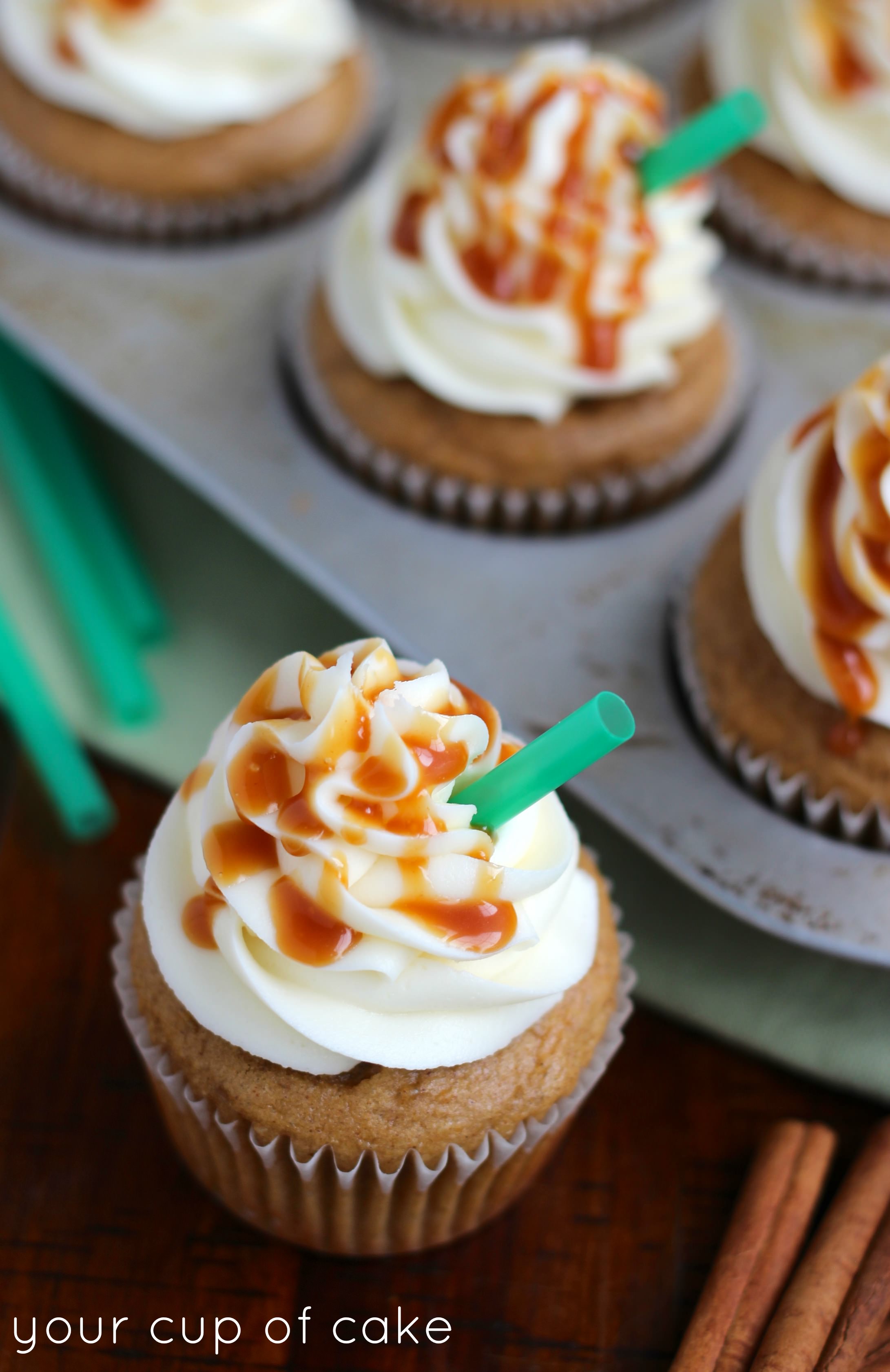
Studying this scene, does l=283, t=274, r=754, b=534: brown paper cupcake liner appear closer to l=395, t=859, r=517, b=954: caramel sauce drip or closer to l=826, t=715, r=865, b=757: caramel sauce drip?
l=826, t=715, r=865, b=757: caramel sauce drip

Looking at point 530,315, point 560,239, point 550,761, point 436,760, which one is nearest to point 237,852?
point 436,760

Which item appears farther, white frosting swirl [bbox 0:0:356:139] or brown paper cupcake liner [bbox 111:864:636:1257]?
white frosting swirl [bbox 0:0:356:139]

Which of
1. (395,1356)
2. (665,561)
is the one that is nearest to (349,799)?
(395,1356)

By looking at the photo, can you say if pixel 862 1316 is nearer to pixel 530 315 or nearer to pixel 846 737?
pixel 846 737

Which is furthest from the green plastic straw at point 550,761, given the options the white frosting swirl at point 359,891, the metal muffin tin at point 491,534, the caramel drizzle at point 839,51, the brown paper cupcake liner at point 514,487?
the caramel drizzle at point 839,51

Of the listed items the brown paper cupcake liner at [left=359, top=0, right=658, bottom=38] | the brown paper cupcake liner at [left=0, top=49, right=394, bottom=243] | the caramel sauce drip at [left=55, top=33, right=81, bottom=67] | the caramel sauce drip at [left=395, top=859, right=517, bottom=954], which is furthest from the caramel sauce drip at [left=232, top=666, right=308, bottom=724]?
the brown paper cupcake liner at [left=359, top=0, right=658, bottom=38]
